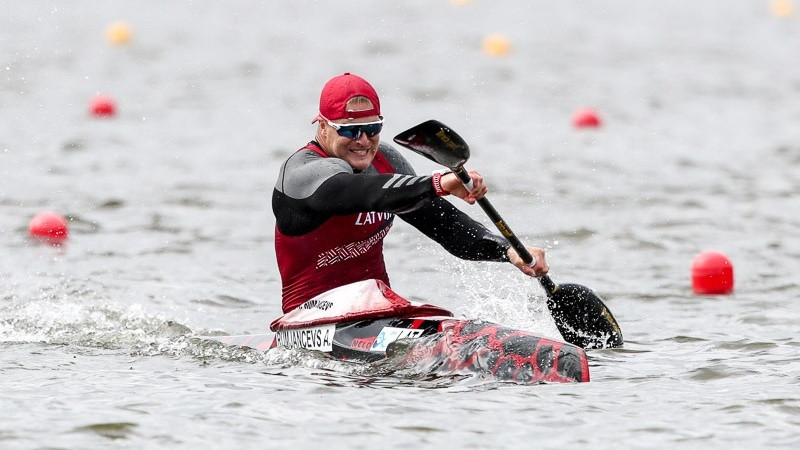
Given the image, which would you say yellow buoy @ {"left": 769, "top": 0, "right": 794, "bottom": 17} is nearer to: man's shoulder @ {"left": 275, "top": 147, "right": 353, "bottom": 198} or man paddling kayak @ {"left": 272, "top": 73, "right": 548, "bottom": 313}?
man paddling kayak @ {"left": 272, "top": 73, "right": 548, "bottom": 313}

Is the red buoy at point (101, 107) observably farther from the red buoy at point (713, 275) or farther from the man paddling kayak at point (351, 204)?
the man paddling kayak at point (351, 204)

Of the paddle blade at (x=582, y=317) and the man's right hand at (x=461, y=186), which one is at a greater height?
the man's right hand at (x=461, y=186)

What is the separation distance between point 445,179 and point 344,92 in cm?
95

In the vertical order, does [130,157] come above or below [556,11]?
below

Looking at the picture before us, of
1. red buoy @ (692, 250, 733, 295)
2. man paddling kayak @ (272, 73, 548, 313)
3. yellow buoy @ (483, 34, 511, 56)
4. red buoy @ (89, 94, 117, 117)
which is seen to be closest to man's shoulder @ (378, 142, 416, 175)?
man paddling kayak @ (272, 73, 548, 313)

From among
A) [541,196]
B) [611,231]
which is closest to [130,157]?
[541,196]

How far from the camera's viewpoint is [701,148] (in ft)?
54.5

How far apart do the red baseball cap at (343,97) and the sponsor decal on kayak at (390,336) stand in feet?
3.89

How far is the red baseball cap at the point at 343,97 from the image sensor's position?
704 centimetres

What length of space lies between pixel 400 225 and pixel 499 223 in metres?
5.71

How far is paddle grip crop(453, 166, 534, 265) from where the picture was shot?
639 cm

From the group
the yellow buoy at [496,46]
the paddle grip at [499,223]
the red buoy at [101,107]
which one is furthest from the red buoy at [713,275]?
the yellow buoy at [496,46]

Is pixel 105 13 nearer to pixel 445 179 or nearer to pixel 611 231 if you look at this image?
pixel 611 231

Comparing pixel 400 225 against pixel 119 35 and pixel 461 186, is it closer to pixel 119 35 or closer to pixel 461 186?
pixel 461 186
